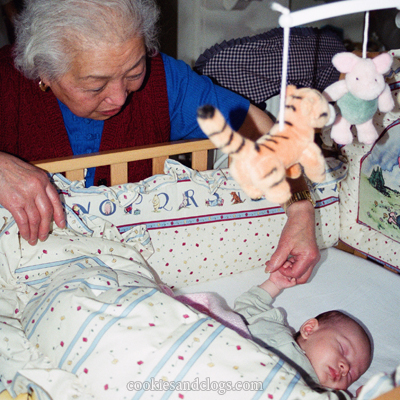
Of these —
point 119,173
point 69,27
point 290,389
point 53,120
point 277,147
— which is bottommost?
point 290,389

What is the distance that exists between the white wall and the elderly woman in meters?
0.70

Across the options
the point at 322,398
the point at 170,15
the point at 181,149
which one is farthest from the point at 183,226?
the point at 170,15

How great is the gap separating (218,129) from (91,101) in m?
0.60

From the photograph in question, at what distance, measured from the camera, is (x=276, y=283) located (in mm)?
1206

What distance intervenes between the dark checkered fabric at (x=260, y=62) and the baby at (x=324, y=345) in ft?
2.28

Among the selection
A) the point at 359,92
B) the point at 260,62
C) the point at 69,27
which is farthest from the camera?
the point at 260,62

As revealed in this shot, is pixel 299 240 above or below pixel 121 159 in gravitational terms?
below

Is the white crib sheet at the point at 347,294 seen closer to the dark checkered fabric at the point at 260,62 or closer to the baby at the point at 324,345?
the baby at the point at 324,345

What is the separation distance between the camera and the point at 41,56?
3.16 feet

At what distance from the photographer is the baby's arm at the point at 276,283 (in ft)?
3.92

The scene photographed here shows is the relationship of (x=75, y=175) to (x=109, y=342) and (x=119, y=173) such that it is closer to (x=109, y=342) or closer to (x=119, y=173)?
(x=119, y=173)

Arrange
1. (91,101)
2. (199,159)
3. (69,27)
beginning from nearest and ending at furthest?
(69,27), (91,101), (199,159)

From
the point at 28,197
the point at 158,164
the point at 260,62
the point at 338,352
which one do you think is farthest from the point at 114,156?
the point at 338,352

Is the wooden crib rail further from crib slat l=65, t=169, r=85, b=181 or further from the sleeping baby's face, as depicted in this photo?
the sleeping baby's face
